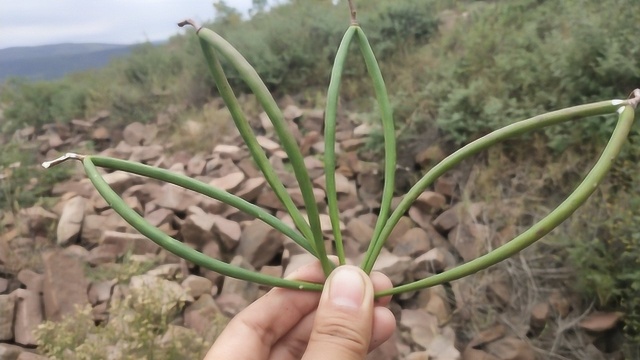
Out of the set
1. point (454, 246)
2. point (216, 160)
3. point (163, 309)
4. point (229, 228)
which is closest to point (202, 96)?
point (216, 160)

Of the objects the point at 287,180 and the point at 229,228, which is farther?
the point at 287,180

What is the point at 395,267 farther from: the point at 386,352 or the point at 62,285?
the point at 62,285

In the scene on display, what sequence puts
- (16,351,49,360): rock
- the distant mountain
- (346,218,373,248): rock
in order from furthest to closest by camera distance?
the distant mountain → (346,218,373,248): rock → (16,351,49,360): rock

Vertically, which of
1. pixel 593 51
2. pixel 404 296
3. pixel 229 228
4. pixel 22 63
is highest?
pixel 22 63

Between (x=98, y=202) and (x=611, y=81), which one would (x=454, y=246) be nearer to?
(x=611, y=81)

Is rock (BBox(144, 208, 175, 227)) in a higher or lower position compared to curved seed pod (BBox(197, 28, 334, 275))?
lower

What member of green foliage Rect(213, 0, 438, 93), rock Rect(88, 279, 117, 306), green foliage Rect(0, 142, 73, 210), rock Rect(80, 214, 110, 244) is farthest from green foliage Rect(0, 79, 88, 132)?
rock Rect(88, 279, 117, 306)

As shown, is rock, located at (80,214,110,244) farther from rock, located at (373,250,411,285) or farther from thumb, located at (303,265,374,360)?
thumb, located at (303,265,374,360)
